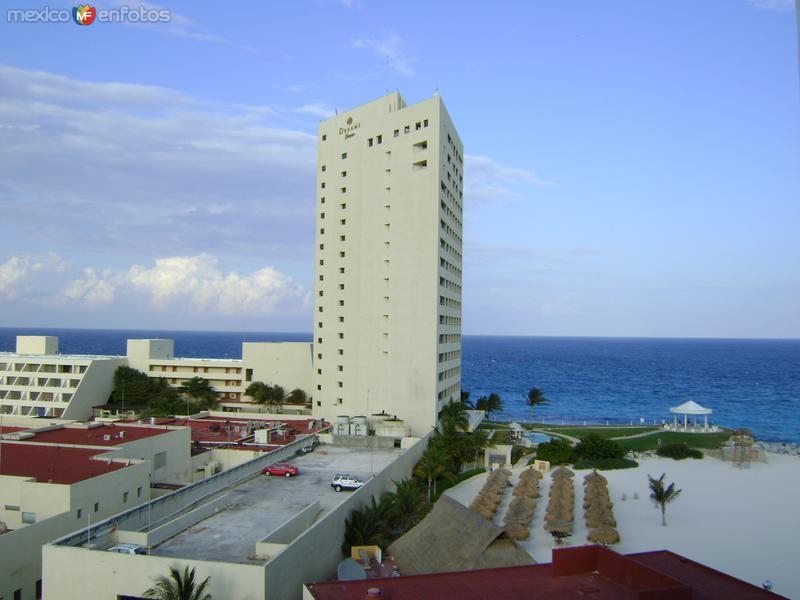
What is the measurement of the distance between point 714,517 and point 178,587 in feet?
101

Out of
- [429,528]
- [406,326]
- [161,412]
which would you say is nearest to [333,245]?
[406,326]

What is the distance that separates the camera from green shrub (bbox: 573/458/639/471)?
48.6 metres

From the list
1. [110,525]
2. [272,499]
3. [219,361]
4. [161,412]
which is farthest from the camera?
[219,361]

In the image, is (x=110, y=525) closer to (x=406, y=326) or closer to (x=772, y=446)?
(x=406, y=326)

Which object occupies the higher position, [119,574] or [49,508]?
[49,508]

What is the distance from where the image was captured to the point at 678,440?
61562mm

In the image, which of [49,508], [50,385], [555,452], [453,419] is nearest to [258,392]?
[50,385]

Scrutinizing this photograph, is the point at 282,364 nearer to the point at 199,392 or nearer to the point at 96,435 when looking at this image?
the point at 199,392

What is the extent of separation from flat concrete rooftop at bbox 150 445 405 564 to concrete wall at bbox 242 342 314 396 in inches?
1318

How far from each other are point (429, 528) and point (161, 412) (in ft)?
156

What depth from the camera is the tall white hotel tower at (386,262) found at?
193 ft

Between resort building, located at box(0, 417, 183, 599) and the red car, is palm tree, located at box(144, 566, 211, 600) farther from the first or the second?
the red car

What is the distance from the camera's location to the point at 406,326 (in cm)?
5941

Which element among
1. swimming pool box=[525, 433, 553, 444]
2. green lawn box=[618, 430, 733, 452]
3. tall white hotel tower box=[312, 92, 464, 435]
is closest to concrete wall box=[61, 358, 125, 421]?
tall white hotel tower box=[312, 92, 464, 435]
